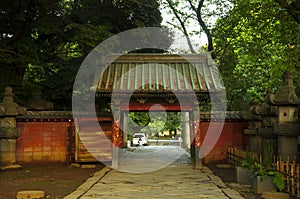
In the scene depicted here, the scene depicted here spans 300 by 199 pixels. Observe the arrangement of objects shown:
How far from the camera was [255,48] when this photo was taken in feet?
66.8

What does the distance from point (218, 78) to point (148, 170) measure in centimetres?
554

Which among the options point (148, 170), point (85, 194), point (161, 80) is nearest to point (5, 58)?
point (161, 80)

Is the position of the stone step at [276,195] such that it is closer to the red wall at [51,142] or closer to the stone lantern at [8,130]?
the red wall at [51,142]

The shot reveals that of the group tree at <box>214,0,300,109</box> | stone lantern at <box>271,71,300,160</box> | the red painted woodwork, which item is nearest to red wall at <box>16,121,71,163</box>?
the red painted woodwork

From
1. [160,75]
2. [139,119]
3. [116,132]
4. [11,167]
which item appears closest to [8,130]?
[11,167]

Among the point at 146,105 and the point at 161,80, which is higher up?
the point at 161,80

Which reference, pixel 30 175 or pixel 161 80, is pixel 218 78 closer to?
pixel 161 80

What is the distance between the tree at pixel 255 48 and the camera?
46.8ft

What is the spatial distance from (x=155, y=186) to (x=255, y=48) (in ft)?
40.9

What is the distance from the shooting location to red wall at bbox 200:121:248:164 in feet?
56.9

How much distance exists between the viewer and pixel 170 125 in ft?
164

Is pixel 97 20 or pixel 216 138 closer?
pixel 216 138

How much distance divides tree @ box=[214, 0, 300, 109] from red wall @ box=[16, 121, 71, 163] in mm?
9481

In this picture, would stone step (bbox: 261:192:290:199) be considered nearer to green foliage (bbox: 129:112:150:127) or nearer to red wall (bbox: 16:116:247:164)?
red wall (bbox: 16:116:247:164)
